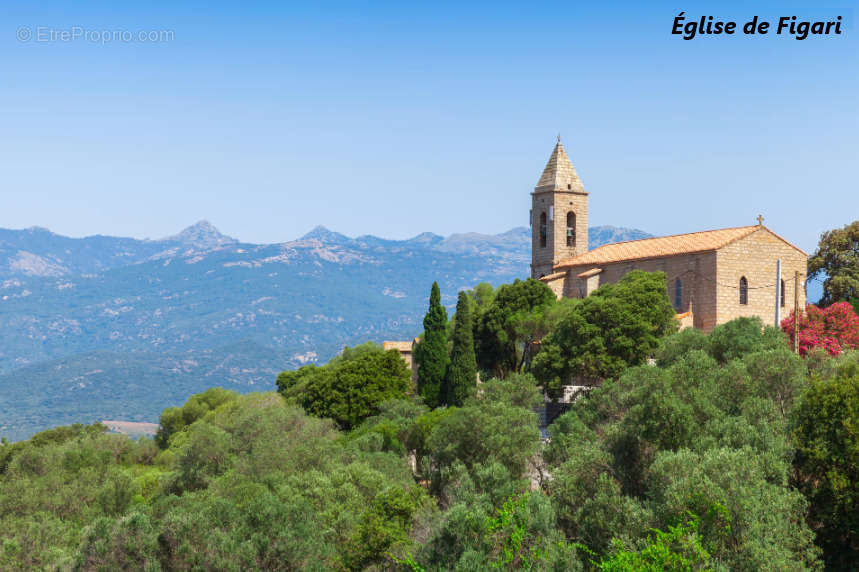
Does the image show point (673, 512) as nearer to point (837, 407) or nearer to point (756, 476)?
point (756, 476)

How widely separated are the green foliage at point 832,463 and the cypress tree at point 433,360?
28489 millimetres

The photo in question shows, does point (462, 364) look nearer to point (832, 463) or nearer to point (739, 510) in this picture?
point (832, 463)

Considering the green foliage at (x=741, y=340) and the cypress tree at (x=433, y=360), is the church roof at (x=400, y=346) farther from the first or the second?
the green foliage at (x=741, y=340)

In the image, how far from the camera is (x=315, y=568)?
2945 centimetres

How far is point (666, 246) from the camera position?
57469 mm

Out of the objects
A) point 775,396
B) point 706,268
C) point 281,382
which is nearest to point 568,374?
point 706,268

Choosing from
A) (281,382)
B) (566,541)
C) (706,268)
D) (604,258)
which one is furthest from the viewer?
(281,382)

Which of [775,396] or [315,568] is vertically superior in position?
[775,396]

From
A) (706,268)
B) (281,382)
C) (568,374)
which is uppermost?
(706,268)

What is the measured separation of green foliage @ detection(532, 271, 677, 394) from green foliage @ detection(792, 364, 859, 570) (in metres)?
18.8

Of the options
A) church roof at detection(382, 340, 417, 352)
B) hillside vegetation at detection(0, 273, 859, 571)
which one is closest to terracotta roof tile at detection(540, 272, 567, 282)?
church roof at detection(382, 340, 417, 352)

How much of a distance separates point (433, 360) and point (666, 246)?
16.1 m

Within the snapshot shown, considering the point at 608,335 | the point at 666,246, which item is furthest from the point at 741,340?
the point at 666,246

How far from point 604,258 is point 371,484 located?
1215 inches
